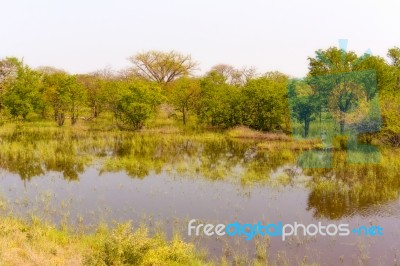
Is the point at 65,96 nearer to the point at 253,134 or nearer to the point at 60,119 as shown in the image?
the point at 60,119

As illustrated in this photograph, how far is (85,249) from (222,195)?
321 inches

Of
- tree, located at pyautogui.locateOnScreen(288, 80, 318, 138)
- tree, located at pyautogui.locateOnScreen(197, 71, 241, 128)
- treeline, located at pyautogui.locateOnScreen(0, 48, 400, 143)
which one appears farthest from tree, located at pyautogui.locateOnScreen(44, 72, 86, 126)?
tree, located at pyautogui.locateOnScreen(288, 80, 318, 138)

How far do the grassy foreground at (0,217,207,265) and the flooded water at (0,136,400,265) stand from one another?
163 cm

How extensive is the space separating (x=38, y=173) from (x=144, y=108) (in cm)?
2004

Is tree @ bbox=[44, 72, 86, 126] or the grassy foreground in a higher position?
tree @ bbox=[44, 72, 86, 126]

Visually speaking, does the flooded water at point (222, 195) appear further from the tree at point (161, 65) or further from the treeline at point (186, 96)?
the tree at point (161, 65)

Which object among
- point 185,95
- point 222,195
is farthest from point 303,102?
point 222,195

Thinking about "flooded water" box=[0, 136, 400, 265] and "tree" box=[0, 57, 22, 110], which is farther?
"tree" box=[0, 57, 22, 110]

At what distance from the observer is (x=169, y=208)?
15.3 meters

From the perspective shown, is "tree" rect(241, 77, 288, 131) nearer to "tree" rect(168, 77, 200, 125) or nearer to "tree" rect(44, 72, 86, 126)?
"tree" rect(168, 77, 200, 125)

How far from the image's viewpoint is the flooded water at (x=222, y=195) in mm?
11945

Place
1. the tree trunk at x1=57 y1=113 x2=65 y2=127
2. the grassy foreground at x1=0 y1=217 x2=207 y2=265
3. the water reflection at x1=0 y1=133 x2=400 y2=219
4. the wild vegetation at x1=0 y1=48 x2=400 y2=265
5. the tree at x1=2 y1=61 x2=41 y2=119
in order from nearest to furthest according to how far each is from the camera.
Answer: the grassy foreground at x1=0 y1=217 x2=207 y2=265, the wild vegetation at x1=0 y1=48 x2=400 y2=265, the water reflection at x1=0 y1=133 x2=400 y2=219, the tree at x1=2 y1=61 x2=41 y2=119, the tree trunk at x1=57 y1=113 x2=65 y2=127

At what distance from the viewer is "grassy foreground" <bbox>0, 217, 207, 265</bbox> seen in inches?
353

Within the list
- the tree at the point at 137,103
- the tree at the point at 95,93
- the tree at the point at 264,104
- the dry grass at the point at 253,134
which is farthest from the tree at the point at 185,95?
the tree at the point at 95,93
